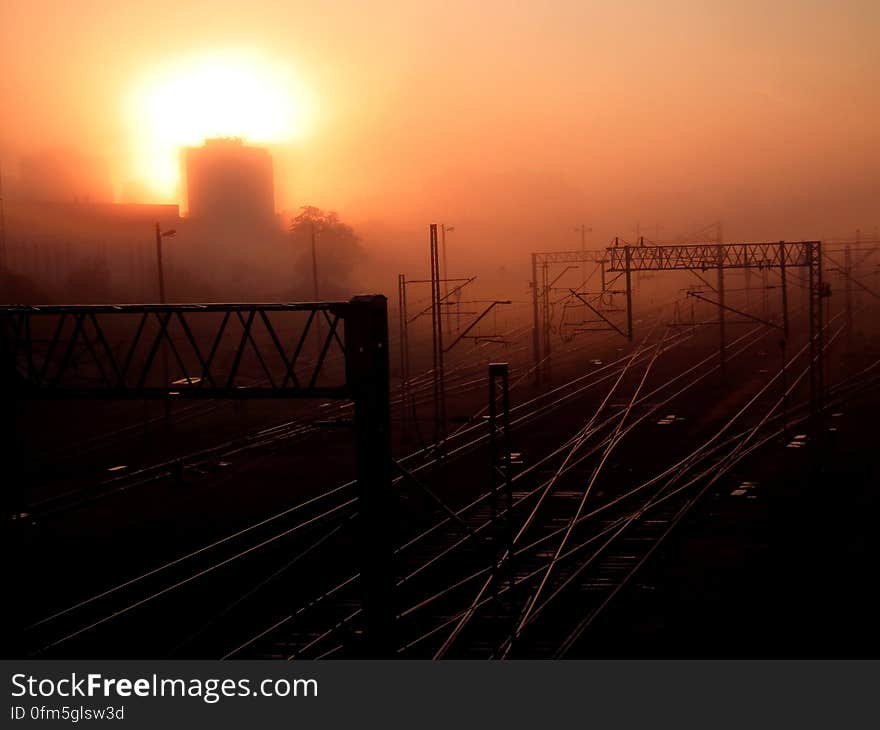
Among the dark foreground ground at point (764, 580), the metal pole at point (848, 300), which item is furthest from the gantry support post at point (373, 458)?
the metal pole at point (848, 300)

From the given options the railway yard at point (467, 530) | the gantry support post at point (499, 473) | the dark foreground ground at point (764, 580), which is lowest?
the dark foreground ground at point (764, 580)

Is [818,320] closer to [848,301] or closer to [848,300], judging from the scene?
[848,301]

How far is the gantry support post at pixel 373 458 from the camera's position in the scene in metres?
11.9

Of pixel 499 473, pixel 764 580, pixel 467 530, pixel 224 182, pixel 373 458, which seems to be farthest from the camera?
pixel 224 182

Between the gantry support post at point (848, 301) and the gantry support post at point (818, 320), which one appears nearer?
the gantry support post at point (818, 320)

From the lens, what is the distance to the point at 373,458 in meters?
12.0

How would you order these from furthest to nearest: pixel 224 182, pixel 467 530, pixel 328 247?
pixel 224 182 → pixel 328 247 → pixel 467 530

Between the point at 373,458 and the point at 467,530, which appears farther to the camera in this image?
the point at 467,530

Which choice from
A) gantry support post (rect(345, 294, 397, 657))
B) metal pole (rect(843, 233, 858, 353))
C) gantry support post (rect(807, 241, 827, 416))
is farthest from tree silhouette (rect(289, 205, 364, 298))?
gantry support post (rect(345, 294, 397, 657))

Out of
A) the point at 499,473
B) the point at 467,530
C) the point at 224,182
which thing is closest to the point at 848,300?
the point at 499,473

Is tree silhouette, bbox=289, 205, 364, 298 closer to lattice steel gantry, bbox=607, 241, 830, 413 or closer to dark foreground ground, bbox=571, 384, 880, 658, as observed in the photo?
lattice steel gantry, bbox=607, 241, 830, 413

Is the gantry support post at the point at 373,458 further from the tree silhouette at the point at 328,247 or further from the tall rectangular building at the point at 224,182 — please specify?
the tall rectangular building at the point at 224,182

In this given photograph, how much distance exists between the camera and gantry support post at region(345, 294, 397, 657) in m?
11.9
